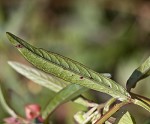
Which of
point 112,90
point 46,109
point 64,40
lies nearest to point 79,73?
point 112,90

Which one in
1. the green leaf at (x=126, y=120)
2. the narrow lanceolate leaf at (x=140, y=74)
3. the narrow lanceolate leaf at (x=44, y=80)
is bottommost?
the narrow lanceolate leaf at (x=44, y=80)

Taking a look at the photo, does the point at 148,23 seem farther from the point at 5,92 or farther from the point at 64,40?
the point at 5,92

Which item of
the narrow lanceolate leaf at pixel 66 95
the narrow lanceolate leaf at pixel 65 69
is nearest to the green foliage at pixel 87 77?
the narrow lanceolate leaf at pixel 65 69

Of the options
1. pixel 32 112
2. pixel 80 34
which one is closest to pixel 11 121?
pixel 32 112

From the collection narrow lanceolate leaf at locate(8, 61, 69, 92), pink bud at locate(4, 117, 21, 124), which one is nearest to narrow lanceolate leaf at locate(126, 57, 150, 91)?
narrow lanceolate leaf at locate(8, 61, 69, 92)

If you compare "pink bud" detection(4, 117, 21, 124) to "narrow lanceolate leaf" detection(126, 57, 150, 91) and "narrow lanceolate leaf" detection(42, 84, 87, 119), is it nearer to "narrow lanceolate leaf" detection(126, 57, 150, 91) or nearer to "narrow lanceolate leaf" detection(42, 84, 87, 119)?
"narrow lanceolate leaf" detection(42, 84, 87, 119)

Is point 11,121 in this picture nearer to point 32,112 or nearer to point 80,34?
point 32,112

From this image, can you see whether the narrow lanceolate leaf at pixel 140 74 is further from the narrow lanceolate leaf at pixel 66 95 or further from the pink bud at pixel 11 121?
the pink bud at pixel 11 121
